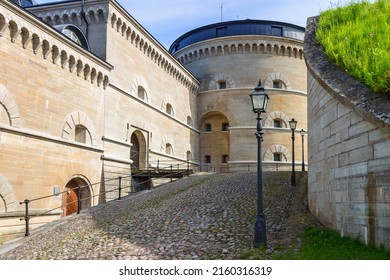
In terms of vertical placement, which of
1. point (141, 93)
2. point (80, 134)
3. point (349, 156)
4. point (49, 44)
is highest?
point (49, 44)

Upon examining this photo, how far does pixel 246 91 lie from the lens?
3534 centimetres

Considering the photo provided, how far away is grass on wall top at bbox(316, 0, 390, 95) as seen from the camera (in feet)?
25.7

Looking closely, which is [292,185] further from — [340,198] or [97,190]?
[97,190]

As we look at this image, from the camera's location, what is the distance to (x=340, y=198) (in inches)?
309

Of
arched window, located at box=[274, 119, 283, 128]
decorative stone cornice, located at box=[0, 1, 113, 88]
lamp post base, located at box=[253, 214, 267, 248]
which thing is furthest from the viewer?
arched window, located at box=[274, 119, 283, 128]

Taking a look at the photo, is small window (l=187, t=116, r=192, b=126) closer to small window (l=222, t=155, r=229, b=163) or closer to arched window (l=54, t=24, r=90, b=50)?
small window (l=222, t=155, r=229, b=163)

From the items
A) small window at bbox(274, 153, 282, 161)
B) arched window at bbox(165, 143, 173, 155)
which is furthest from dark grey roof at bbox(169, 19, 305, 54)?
arched window at bbox(165, 143, 173, 155)

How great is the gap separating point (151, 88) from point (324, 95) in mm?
19627

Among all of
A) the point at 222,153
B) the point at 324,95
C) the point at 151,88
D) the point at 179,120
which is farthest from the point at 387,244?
the point at 222,153

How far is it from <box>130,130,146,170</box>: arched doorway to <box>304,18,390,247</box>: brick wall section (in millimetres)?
16802

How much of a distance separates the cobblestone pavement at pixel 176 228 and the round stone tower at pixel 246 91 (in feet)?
64.0

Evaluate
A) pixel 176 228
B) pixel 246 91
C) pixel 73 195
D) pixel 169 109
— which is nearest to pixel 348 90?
pixel 176 228

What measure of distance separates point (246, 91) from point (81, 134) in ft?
61.9

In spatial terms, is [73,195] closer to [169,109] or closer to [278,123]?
[169,109]
